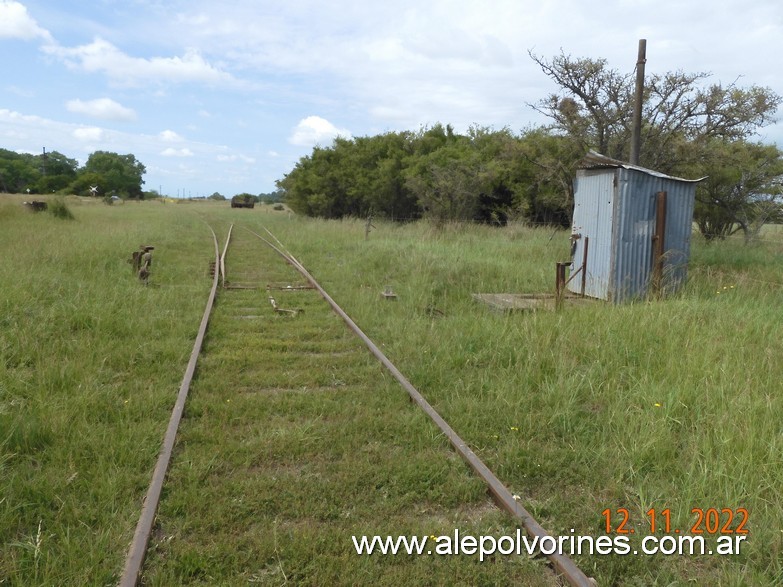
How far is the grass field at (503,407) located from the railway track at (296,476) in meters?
0.07

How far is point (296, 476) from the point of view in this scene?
3.79m

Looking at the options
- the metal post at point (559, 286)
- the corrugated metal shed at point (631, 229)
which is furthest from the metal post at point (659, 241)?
the metal post at point (559, 286)

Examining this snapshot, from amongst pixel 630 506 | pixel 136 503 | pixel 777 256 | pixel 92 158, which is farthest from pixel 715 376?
pixel 92 158

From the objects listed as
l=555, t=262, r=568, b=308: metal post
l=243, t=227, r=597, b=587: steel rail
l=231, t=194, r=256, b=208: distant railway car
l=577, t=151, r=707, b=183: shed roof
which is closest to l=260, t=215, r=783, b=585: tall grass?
l=243, t=227, r=597, b=587: steel rail

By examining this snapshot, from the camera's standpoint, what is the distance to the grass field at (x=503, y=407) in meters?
3.12

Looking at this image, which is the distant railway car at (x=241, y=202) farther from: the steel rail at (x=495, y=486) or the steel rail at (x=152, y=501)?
the steel rail at (x=152, y=501)

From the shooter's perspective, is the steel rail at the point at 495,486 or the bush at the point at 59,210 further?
the bush at the point at 59,210

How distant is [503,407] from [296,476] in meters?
1.93

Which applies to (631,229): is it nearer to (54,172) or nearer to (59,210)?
(59,210)

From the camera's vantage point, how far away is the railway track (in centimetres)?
293

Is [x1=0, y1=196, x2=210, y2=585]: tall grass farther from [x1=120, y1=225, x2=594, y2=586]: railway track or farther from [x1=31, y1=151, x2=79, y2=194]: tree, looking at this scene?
[x1=31, y1=151, x2=79, y2=194]: tree

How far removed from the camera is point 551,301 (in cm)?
889

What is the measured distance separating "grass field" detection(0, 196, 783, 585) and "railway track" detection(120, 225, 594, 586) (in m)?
0.07

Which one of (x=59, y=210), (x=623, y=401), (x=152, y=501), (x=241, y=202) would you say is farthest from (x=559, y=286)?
(x=241, y=202)
